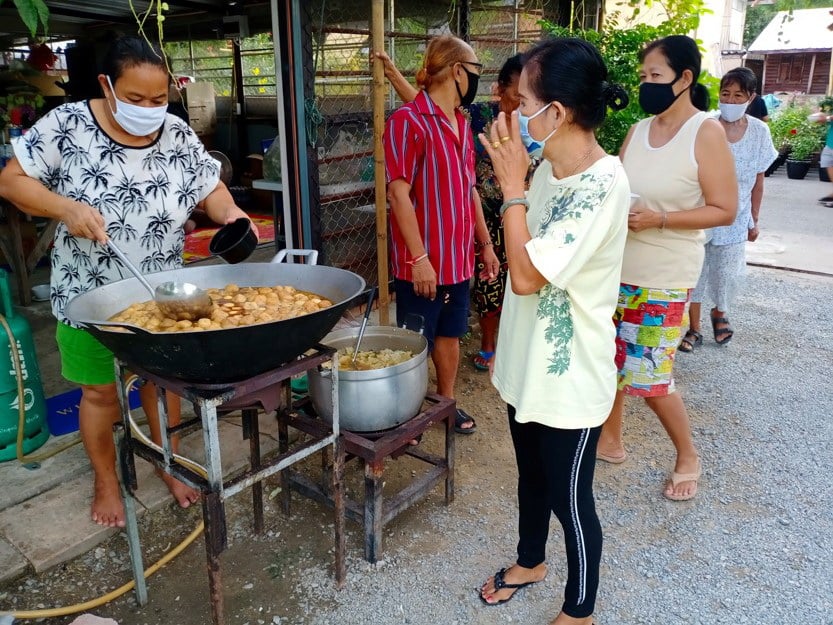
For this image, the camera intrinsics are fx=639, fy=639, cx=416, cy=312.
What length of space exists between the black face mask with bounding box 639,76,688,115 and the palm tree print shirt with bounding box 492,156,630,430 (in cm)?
90

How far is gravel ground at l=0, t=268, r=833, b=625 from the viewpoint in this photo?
221 cm

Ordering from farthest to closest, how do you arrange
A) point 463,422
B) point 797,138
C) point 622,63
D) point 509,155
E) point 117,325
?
1. point 797,138
2. point 622,63
3. point 463,422
4. point 509,155
5. point 117,325

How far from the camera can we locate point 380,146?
330cm

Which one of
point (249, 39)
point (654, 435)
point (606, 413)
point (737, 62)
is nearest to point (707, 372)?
point (654, 435)

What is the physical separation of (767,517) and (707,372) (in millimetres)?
1618

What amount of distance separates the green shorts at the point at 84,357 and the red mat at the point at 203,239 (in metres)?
3.45

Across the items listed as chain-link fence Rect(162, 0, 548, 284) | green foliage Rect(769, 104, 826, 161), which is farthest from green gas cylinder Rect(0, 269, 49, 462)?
green foliage Rect(769, 104, 826, 161)

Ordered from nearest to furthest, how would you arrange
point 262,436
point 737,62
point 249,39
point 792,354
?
point 262,436 → point 792,354 → point 249,39 → point 737,62

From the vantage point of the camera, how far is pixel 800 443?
335cm

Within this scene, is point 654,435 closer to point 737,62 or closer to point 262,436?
point 262,436

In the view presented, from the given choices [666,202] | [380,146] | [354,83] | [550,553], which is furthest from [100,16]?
[550,553]

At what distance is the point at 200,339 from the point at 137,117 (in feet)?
3.45

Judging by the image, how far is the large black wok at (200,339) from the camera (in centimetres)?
152

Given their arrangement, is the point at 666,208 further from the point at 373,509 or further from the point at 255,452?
the point at 255,452
